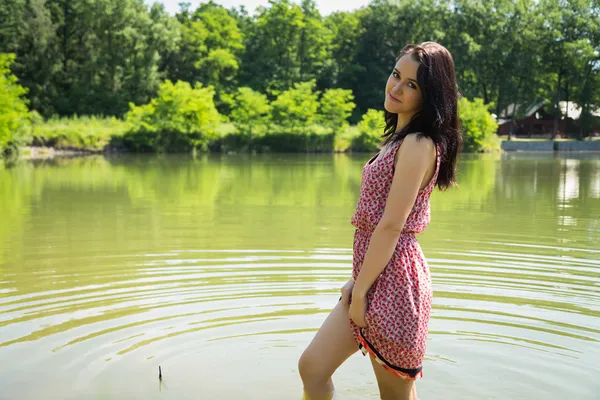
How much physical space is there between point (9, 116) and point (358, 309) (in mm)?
30514

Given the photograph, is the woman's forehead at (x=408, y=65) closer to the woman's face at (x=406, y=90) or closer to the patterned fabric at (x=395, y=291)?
the woman's face at (x=406, y=90)

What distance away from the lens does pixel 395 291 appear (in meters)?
2.67

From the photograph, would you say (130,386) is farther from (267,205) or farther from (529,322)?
(267,205)

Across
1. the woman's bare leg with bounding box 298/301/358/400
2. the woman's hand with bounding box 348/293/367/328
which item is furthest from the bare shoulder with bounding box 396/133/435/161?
the woman's bare leg with bounding box 298/301/358/400

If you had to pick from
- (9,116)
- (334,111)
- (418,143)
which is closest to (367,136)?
(334,111)

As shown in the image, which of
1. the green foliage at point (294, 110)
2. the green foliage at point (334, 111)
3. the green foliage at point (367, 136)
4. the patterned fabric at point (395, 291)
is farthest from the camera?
the green foliage at point (334, 111)

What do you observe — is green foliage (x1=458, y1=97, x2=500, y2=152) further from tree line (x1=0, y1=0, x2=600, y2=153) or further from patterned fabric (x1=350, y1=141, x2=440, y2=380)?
patterned fabric (x1=350, y1=141, x2=440, y2=380)

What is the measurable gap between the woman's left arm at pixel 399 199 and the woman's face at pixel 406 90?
6.9 inches

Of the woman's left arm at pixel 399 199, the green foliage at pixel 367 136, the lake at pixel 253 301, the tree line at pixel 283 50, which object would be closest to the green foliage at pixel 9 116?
the lake at pixel 253 301

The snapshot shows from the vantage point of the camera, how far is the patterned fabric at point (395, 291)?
267 cm

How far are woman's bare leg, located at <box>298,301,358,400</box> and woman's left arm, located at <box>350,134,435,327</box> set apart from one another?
0.28 metres

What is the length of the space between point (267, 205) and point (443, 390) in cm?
1037

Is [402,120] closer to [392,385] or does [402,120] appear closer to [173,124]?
[392,385]

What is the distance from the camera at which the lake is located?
165 inches
